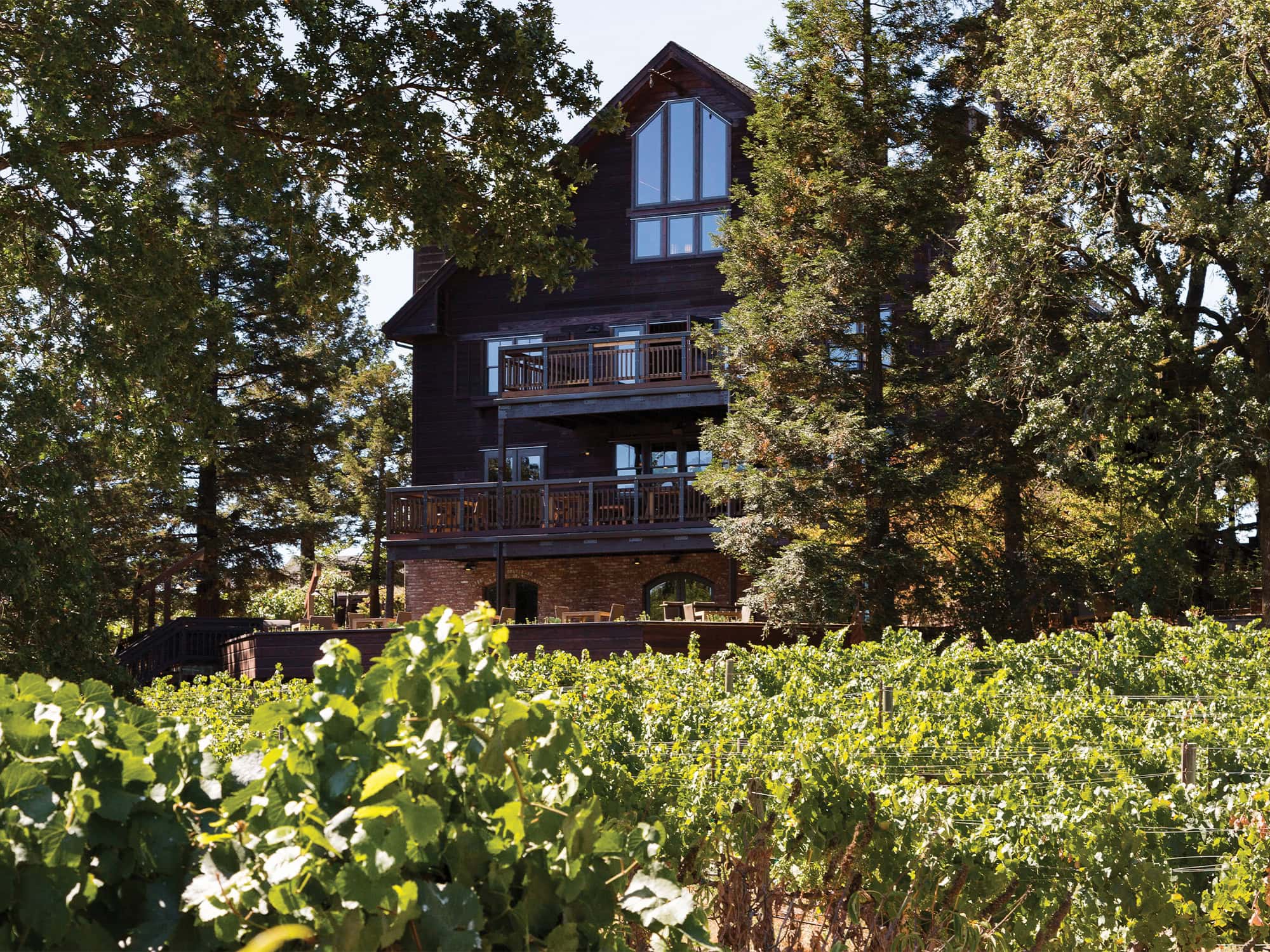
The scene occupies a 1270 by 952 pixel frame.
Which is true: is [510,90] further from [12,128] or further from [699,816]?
[699,816]

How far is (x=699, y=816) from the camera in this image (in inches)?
235

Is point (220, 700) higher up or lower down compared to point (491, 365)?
lower down

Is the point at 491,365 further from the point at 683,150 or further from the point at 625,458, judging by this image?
the point at 683,150

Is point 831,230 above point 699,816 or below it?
above

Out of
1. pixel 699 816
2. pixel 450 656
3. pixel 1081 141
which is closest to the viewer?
pixel 450 656

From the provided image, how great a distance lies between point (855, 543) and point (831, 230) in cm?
587

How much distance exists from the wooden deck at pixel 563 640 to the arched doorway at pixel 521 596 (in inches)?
305

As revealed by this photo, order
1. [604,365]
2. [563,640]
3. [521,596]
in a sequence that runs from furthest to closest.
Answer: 1. [521,596]
2. [604,365]
3. [563,640]

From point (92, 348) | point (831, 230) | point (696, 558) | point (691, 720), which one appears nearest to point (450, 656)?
point (691, 720)

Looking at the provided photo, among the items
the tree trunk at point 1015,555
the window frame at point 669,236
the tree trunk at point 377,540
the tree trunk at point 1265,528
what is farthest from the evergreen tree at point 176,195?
the tree trunk at point 377,540

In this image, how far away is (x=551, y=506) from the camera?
89.9ft

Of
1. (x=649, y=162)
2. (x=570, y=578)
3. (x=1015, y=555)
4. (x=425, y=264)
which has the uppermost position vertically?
(x=649, y=162)

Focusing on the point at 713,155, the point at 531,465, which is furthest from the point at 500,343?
the point at 713,155

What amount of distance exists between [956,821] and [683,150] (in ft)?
86.1
